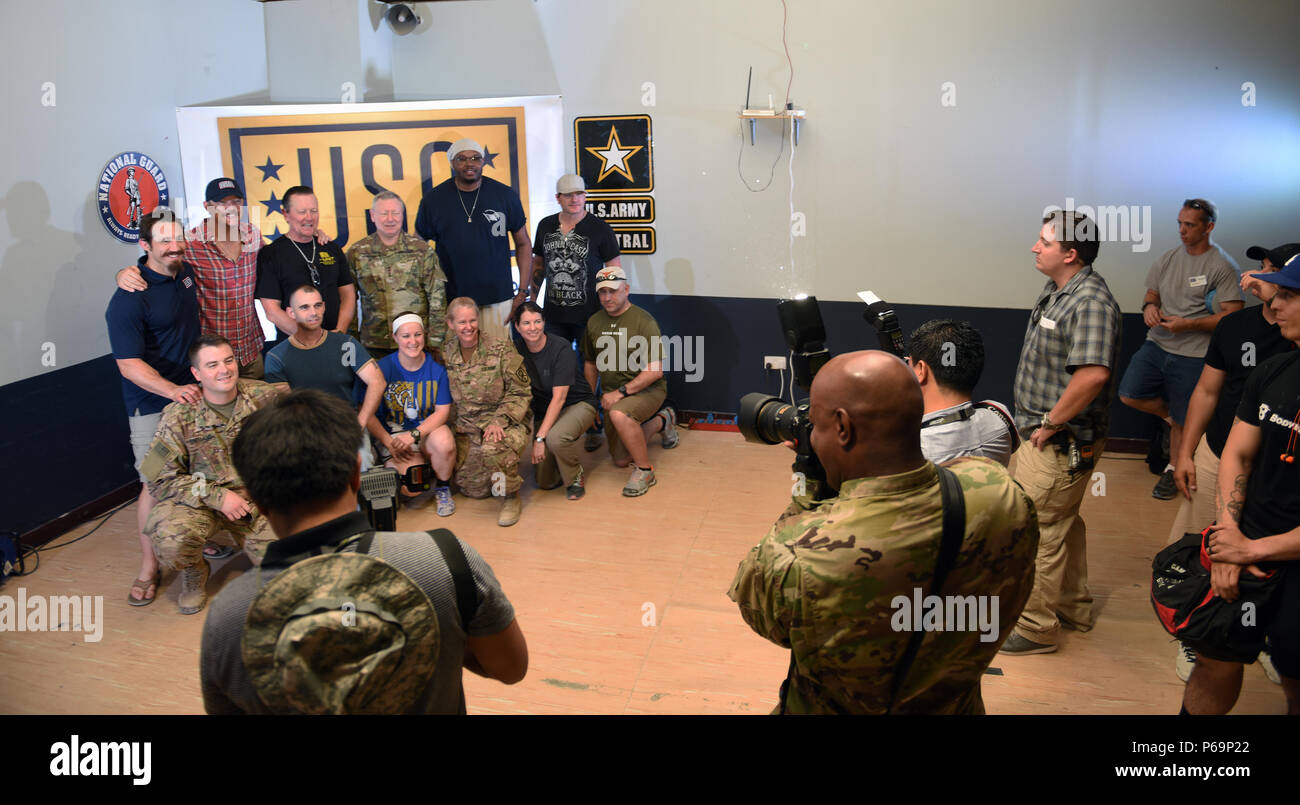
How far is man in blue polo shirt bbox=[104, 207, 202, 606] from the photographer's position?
3.79 metres

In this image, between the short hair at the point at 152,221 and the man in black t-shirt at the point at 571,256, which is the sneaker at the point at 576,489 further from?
the short hair at the point at 152,221

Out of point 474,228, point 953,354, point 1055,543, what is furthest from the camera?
point 474,228

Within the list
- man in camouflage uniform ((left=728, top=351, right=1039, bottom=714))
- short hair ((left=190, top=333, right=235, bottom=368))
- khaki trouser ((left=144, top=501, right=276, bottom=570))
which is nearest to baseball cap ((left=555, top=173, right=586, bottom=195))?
short hair ((left=190, top=333, right=235, bottom=368))

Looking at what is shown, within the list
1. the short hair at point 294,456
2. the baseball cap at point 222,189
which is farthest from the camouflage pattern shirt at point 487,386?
the short hair at point 294,456

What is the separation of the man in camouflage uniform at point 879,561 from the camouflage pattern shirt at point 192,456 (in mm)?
2910

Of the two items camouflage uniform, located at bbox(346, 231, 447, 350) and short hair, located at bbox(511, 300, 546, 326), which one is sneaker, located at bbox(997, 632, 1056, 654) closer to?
short hair, located at bbox(511, 300, 546, 326)

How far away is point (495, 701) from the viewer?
2967 mm

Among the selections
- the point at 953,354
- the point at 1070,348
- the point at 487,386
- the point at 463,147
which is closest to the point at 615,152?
the point at 463,147

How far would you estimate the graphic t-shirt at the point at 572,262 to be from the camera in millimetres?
5086

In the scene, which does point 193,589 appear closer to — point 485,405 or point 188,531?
point 188,531

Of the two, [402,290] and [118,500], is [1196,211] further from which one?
[118,500]

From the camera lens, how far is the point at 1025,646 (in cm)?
318

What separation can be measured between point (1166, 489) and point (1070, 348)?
1.94 m

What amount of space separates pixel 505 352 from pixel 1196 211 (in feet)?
11.2
